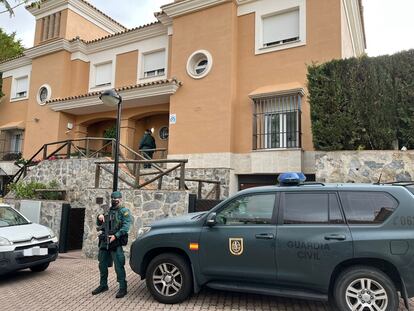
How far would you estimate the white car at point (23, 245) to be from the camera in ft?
22.4

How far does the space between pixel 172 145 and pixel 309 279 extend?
9.22m

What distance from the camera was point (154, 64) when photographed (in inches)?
612

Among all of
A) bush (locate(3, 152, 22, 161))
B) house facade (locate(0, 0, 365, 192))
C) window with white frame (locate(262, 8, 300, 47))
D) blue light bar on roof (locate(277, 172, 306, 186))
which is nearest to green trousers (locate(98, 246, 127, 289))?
blue light bar on roof (locate(277, 172, 306, 186))

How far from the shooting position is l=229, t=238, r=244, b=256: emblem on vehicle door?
16.4 feet

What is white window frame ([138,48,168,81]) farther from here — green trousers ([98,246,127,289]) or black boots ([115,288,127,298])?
black boots ([115,288,127,298])

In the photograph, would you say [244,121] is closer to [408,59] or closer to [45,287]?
[408,59]

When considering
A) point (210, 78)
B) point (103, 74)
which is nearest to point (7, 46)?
point (103, 74)

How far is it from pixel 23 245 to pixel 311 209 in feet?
18.7

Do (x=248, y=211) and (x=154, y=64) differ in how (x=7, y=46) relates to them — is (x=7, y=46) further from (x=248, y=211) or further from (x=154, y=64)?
(x=248, y=211)

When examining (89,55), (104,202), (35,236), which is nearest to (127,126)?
(89,55)

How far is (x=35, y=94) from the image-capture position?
58.9 feet

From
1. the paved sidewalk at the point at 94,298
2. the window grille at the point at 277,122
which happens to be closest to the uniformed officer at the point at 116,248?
the paved sidewalk at the point at 94,298

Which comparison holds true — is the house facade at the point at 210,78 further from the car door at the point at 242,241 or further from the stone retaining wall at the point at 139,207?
the car door at the point at 242,241

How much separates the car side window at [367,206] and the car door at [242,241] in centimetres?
101
